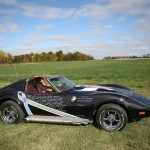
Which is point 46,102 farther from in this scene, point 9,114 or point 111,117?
point 111,117

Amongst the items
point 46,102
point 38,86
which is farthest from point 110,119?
point 38,86

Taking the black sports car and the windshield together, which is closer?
the black sports car

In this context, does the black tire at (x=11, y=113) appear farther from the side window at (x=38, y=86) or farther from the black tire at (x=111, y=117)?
the black tire at (x=111, y=117)

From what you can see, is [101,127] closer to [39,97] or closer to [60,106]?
[60,106]

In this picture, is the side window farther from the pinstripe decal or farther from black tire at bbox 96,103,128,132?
black tire at bbox 96,103,128,132

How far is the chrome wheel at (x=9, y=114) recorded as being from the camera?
6.07 metres

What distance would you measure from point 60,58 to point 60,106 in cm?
11921

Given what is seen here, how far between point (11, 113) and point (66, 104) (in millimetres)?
1705

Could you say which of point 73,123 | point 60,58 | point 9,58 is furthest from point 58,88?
point 60,58

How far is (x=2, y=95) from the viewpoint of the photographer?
6.21 metres

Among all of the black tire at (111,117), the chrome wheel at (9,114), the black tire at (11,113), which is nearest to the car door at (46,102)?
Answer: the black tire at (11,113)

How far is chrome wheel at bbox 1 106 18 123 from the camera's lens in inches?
239

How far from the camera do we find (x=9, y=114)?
618 cm

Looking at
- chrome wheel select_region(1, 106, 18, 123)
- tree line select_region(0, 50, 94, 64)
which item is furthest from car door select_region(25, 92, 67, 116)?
tree line select_region(0, 50, 94, 64)
